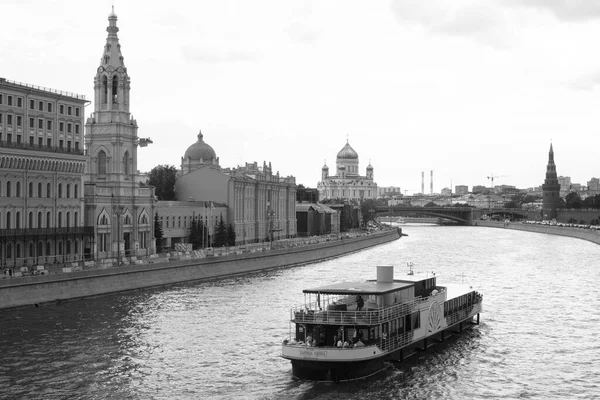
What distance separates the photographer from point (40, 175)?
67.1 meters

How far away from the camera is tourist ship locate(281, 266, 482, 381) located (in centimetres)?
3581

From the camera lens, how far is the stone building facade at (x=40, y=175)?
63606mm

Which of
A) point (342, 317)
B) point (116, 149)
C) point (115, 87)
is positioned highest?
point (115, 87)

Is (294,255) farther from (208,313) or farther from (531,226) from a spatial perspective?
(531,226)

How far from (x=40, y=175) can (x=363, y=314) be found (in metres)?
37.4

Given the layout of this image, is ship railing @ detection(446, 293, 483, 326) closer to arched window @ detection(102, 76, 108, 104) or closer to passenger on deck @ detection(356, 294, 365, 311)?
passenger on deck @ detection(356, 294, 365, 311)

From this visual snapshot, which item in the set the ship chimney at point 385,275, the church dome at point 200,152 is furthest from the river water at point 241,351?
the church dome at point 200,152

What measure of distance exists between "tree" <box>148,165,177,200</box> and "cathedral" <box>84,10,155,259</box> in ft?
95.5

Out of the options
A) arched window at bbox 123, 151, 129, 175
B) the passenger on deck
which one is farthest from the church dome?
the passenger on deck

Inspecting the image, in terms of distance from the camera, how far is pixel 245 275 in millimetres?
78375

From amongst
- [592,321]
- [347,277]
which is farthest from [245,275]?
[592,321]

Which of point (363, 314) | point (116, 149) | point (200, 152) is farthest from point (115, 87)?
point (363, 314)

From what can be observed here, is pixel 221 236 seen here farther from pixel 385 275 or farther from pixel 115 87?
pixel 385 275

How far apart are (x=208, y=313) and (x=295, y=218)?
81.1 metres
